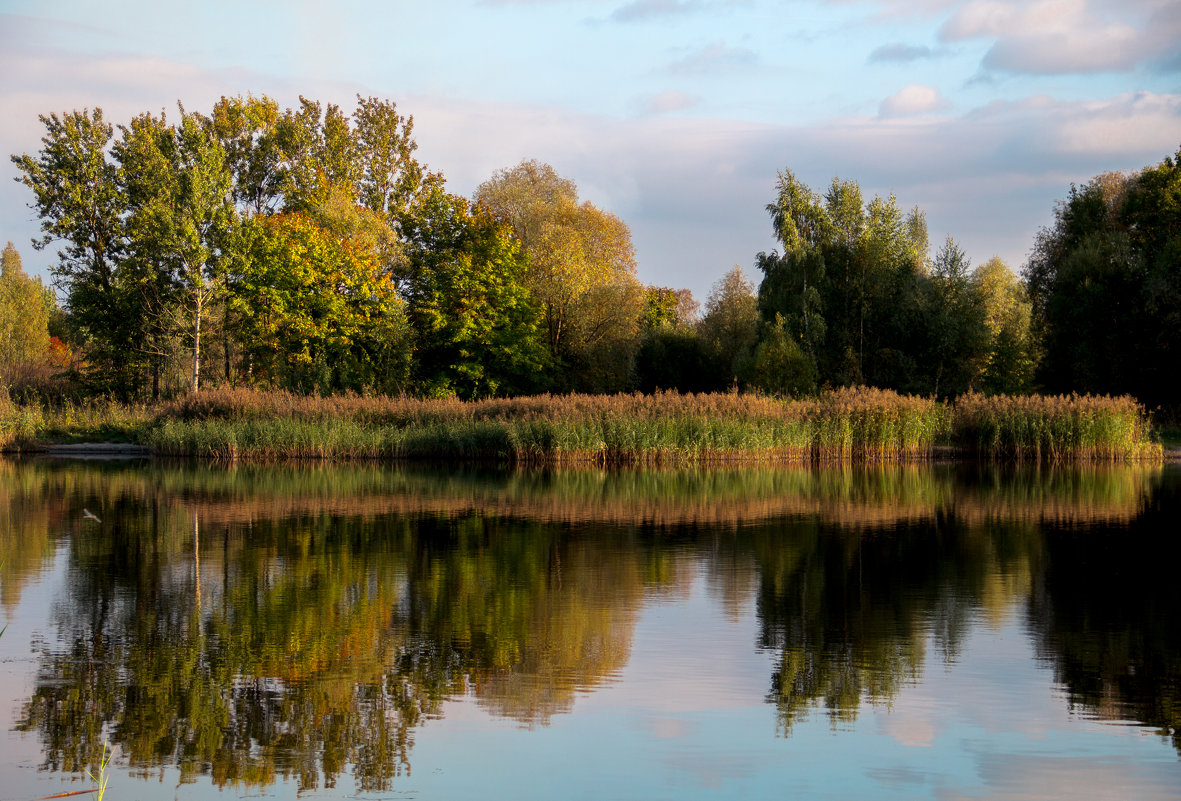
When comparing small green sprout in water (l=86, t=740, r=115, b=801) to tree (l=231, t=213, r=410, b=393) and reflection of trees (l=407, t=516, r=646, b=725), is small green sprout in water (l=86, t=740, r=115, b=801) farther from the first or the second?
tree (l=231, t=213, r=410, b=393)

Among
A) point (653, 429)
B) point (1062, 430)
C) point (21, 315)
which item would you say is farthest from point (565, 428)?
point (21, 315)

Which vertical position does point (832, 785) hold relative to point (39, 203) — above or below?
below

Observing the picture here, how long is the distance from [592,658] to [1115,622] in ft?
16.1

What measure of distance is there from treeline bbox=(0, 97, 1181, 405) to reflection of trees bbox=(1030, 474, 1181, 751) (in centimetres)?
2938

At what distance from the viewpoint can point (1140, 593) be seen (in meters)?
11.0

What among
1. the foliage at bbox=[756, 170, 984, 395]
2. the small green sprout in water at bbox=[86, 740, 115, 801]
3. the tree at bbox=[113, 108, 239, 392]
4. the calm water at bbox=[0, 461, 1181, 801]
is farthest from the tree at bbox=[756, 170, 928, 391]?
the small green sprout in water at bbox=[86, 740, 115, 801]

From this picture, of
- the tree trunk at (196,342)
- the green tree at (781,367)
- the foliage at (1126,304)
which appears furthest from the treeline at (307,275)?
the foliage at (1126,304)

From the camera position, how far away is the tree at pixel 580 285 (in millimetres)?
49844

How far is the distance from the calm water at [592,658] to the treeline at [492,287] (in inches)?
1077

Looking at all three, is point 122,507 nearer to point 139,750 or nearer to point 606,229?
point 139,750

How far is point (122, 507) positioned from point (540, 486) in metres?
8.81

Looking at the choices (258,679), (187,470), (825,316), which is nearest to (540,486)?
(187,470)

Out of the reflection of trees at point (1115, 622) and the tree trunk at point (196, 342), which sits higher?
the tree trunk at point (196, 342)

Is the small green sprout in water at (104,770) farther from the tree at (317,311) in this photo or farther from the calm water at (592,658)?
the tree at (317,311)
